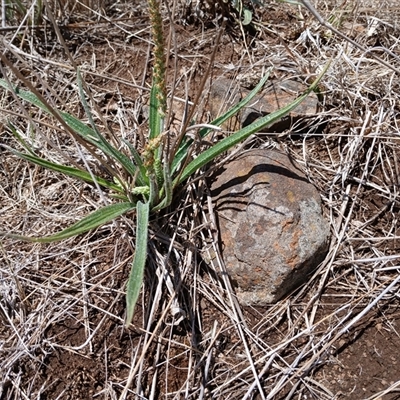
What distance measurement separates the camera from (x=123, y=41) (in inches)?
80.4

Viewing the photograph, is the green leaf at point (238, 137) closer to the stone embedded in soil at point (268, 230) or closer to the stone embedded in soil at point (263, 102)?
the stone embedded in soil at point (268, 230)

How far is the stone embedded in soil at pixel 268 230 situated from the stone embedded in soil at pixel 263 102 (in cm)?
24

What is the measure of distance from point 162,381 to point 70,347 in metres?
0.26

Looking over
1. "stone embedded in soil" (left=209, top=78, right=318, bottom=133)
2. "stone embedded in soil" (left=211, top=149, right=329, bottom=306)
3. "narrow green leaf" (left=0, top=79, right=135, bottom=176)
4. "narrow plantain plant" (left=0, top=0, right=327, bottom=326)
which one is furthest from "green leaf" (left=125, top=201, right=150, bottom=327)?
"stone embedded in soil" (left=209, top=78, right=318, bottom=133)

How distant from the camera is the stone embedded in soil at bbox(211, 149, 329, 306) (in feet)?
4.46

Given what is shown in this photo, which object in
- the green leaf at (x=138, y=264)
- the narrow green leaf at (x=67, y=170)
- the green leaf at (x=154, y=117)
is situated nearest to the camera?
the green leaf at (x=138, y=264)

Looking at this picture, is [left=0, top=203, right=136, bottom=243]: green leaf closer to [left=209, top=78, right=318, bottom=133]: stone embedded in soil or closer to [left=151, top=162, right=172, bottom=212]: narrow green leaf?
[left=151, top=162, right=172, bottom=212]: narrow green leaf

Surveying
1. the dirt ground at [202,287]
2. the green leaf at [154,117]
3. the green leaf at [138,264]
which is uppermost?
the green leaf at [154,117]

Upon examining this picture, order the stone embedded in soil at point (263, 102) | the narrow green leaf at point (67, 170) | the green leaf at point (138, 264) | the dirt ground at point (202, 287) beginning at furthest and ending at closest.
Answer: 1. the stone embedded in soil at point (263, 102)
2. the narrow green leaf at point (67, 170)
3. the dirt ground at point (202, 287)
4. the green leaf at point (138, 264)

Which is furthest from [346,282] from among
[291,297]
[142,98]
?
[142,98]

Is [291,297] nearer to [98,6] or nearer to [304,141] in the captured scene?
[304,141]

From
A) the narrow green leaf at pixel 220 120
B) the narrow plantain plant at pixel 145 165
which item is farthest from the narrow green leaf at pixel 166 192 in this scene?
the narrow green leaf at pixel 220 120

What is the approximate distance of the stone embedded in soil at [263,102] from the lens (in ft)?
5.47

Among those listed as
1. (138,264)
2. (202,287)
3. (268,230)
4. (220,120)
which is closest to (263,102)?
(220,120)
